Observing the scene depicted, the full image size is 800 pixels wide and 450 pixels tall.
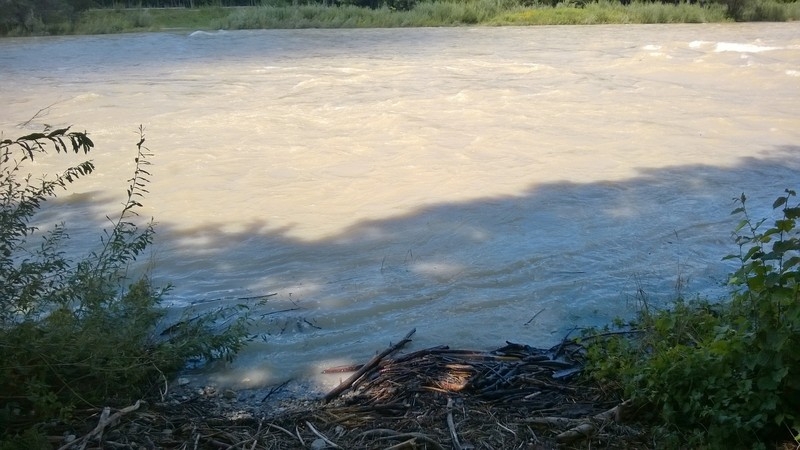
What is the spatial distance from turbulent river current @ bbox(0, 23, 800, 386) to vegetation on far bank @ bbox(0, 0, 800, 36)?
1073 centimetres

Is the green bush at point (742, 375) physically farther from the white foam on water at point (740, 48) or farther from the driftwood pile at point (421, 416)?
the white foam on water at point (740, 48)

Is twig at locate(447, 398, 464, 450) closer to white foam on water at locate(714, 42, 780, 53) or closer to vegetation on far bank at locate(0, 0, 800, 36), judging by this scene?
white foam on water at locate(714, 42, 780, 53)

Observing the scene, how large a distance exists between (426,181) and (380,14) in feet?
80.6

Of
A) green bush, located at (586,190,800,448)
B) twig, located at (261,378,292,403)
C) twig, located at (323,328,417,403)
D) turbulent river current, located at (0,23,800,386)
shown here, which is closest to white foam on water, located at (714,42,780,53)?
turbulent river current, located at (0,23,800,386)

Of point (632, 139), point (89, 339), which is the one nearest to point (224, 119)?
point (632, 139)

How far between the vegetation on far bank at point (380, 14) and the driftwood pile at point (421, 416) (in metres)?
28.1

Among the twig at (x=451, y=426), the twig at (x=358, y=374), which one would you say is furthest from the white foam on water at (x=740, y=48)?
the twig at (x=451, y=426)

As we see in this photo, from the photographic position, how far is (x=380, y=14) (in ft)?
108

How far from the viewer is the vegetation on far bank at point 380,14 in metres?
30.2

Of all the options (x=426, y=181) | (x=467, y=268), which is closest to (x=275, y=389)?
(x=467, y=268)

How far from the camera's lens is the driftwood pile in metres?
3.69

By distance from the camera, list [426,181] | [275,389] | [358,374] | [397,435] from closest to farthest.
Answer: [397,435], [358,374], [275,389], [426,181]

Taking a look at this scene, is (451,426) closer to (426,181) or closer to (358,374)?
(358,374)

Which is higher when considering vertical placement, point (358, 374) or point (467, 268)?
point (358, 374)
